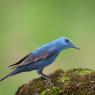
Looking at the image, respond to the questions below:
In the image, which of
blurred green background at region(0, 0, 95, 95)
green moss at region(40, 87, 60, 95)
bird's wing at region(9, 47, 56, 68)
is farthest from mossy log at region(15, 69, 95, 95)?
blurred green background at region(0, 0, 95, 95)

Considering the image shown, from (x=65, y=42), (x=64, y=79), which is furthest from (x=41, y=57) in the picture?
(x=64, y=79)

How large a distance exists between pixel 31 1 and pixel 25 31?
2.76 meters

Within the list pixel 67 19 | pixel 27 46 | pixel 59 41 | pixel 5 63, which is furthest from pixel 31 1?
pixel 59 41

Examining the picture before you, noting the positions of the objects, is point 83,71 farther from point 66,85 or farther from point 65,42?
point 66,85

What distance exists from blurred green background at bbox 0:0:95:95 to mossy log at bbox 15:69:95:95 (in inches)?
194

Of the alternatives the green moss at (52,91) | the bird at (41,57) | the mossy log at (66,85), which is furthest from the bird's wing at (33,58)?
the green moss at (52,91)

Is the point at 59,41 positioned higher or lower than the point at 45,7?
higher

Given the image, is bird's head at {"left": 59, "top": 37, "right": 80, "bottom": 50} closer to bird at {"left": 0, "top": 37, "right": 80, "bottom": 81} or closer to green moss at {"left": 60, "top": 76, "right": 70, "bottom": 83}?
bird at {"left": 0, "top": 37, "right": 80, "bottom": 81}

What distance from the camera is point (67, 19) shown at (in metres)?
18.0

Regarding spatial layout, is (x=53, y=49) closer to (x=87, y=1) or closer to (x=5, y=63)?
(x=5, y=63)

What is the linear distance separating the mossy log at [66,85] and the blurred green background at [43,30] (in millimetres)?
4921

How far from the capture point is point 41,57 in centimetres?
857

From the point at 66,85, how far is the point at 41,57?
685mm

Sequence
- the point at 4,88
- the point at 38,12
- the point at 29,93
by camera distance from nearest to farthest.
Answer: the point at 29,93
the point at 4,88
the point at 38,12
